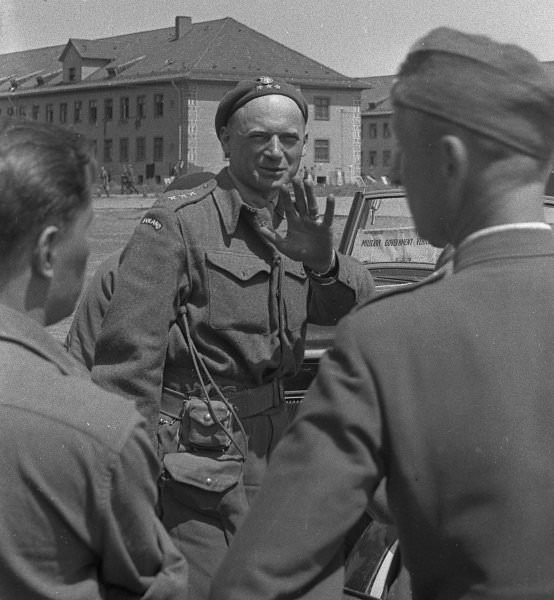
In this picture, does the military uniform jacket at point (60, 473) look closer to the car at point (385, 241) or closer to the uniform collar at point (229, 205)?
the uniform collar at point (229, 205)

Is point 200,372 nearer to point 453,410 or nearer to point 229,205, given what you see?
point 229,205

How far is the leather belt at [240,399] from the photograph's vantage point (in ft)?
12.6

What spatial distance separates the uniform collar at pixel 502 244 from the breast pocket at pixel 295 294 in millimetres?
2097

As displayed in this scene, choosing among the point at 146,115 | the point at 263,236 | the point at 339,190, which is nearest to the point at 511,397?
the point at 263,236

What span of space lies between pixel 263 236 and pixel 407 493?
2054mm

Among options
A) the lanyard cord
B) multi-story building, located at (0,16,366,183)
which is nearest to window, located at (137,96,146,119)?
multi-story building, located at (0,16,366,183)

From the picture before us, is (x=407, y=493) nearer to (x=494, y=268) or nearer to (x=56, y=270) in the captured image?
(x=494, y=268)

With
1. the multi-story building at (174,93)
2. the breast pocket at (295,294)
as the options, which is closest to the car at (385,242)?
the breast pocket at (295,294)

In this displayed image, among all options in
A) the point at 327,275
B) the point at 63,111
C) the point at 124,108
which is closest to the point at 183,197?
the point at 327,275

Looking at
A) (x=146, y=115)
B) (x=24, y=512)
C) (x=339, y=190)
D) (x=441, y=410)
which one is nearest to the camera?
(x=441, y=410)

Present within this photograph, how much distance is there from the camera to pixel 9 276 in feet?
6.64

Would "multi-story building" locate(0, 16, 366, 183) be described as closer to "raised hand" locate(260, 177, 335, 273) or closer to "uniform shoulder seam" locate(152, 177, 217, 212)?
"uniform shoulder seam" locate(152, 177, 217, 212)

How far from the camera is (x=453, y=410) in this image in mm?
1781

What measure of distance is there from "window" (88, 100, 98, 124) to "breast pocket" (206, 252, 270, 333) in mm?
88014
